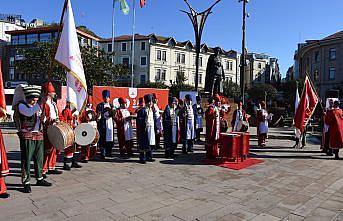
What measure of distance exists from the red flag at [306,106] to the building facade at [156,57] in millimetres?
52077

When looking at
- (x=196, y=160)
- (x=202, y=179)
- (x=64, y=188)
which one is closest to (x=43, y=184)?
(x=64, y=188)

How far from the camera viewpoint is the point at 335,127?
10.2 m

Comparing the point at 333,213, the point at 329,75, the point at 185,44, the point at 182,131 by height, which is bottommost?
the point at 333,213

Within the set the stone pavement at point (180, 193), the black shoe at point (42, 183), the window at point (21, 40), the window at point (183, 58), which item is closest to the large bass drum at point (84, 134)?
the stone pavement at point (180, 193)

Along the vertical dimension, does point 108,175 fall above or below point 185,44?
below

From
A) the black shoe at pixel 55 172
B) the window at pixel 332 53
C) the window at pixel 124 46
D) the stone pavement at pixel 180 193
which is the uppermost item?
the window at pixel 124 46

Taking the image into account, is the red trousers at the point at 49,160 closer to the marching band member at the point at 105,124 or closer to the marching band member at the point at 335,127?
the marching band member at the point at 105,124

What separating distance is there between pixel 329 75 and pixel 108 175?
59.7 meters

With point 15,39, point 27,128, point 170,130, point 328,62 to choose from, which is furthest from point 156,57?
point 27,128

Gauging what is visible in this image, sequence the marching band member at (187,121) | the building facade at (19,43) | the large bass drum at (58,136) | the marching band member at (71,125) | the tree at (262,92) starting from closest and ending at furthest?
1. the large bass drum at (58,136)
2. the marching band member at (71,125)
3. the marching band member at (187,121)
4. the tree at (262,92)
5. the building facade at (19,43)

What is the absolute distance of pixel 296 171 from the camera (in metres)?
8.27

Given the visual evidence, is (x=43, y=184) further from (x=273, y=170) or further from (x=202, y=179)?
(x=273, y=170)

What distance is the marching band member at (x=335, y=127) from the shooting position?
10.1 metres

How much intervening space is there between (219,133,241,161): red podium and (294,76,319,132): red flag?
10.2 ft
